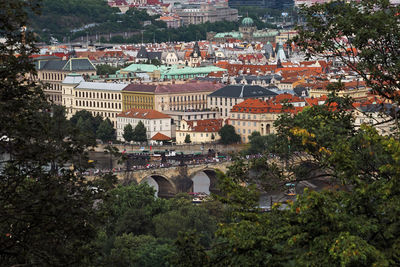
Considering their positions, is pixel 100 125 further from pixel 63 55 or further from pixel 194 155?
pixel 63 55

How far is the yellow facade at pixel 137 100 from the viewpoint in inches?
3167

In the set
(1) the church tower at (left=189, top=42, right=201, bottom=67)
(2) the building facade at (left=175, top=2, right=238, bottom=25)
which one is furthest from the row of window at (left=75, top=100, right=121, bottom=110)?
(2) the building facade at (left=175, top=2, right=238, bottom=25)

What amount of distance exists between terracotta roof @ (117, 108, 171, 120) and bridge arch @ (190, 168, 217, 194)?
49.2 ft

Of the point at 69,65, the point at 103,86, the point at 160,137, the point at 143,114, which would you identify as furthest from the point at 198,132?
the point at 69,65

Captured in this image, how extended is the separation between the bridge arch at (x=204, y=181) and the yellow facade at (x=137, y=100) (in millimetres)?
22173

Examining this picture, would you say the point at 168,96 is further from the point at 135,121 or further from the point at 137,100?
the point at 135,121

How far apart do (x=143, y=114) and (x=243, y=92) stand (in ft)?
23.0

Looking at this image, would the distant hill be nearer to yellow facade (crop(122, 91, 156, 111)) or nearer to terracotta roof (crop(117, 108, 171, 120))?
yellow facade (crop(122, 91, 156, 111))

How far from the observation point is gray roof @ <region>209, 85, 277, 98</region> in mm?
76875

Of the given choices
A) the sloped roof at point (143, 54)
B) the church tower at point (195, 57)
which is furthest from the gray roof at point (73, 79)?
the sloped roof at point (143, 54)

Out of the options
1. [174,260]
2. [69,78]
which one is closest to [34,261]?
[174,260]

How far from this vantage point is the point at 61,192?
39.8ft

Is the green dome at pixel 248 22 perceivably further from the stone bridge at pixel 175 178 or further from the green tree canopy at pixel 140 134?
the stone bridge at pixel 175 178

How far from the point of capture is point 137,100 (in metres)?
81.8
